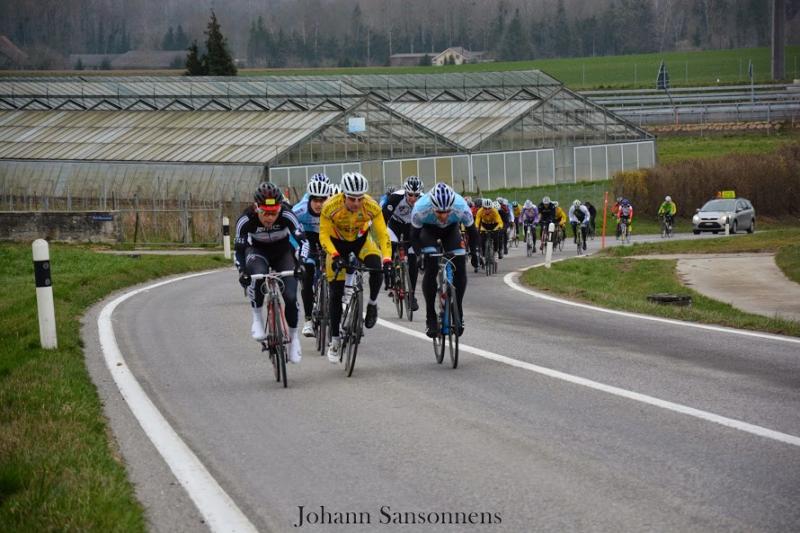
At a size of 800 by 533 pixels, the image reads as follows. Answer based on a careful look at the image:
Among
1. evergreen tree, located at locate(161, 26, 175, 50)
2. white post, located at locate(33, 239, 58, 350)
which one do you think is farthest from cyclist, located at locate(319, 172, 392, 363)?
evergreen tree, located at locate(161, 26, 175, 50)

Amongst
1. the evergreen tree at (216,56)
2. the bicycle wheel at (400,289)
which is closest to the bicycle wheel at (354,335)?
the bicycle wheel at (400,289)

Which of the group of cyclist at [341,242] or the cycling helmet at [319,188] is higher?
the cycling helmet at [319,188]

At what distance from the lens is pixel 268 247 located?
11.7m

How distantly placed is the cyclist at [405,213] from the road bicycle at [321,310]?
236 centimetres

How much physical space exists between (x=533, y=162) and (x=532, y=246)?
70.3ft

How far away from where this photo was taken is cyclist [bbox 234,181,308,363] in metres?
11.5

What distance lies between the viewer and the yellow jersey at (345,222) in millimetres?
12023

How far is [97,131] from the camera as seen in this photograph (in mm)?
57969

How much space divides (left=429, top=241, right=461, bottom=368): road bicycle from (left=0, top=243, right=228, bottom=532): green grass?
319 cm

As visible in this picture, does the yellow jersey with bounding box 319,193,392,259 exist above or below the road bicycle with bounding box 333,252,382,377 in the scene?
above

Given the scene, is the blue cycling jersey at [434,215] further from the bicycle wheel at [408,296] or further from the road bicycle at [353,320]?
the bicycle wheel at [408,296]

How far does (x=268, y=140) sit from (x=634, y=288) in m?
26.3

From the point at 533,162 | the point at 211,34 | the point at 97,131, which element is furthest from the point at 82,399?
the point at 211,34

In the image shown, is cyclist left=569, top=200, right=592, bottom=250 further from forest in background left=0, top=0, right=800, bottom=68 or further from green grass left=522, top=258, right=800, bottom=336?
forest in background left=0, top=0, right=800, bottom=68
